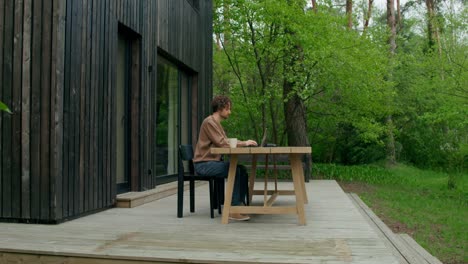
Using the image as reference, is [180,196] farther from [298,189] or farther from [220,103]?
[298,189]

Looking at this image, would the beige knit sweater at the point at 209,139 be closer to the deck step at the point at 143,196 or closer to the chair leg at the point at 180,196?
the chair leg at the point at 180,196

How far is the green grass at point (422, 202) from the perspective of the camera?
5.89 metres

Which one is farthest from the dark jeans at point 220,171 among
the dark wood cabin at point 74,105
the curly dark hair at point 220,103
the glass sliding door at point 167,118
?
the glass sliding door at point 167,118

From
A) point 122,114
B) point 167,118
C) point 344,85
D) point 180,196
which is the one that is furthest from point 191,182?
point 344,85

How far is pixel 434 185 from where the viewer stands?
12.2 meters

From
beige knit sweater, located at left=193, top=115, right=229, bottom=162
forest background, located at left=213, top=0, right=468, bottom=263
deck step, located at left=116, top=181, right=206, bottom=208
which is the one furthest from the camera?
forest background, located at left=213, top=0, right=468, bottom=263

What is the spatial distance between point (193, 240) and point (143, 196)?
247cm

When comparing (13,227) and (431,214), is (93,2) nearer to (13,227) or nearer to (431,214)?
(13,227)

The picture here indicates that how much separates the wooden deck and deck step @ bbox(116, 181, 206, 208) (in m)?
0.49

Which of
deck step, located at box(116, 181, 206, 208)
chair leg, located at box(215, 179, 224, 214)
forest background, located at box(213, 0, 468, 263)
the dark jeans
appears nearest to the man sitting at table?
the dark jeans

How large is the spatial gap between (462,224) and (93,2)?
5.65 metres

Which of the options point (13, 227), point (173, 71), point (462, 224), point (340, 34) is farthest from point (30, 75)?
point (340, 34)

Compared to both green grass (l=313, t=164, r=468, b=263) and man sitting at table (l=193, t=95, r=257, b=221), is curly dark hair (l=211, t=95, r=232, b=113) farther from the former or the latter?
green grass (l=313, t=164, r=468, b=263)

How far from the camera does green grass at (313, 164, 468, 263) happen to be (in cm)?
589
